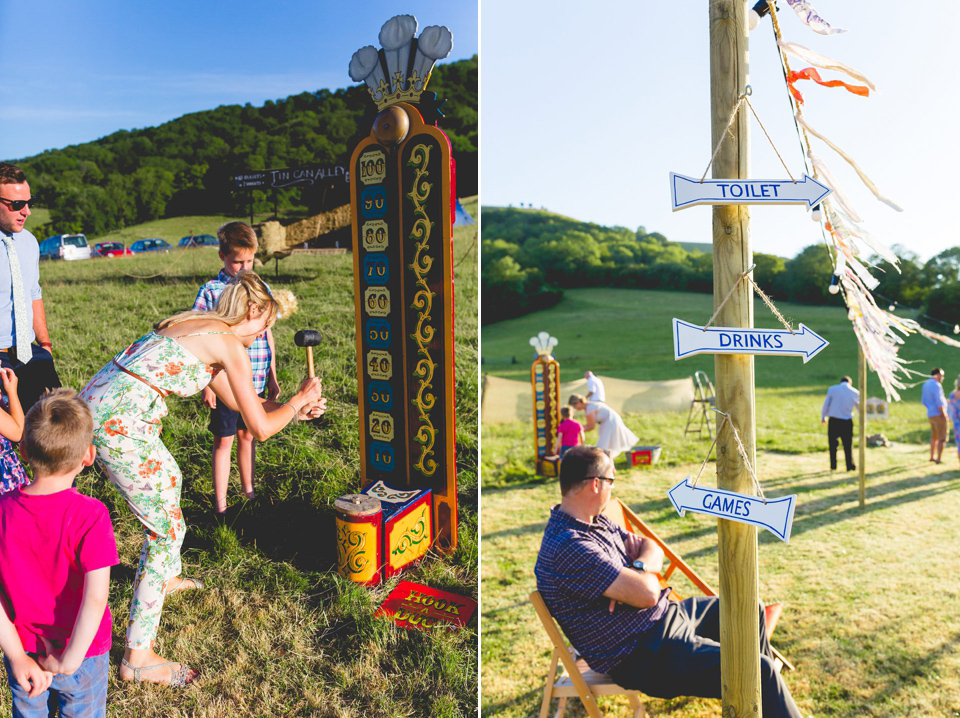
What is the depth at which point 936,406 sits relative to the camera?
817 centimetres

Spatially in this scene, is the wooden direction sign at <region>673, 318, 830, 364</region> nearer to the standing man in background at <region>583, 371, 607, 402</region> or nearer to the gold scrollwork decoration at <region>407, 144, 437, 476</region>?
the gold scrollwork decoration at <region>407, 144, 437, 476</region>

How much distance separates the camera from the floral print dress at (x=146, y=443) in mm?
2400

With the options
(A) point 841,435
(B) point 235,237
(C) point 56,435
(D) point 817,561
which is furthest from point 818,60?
(A) point 841,435

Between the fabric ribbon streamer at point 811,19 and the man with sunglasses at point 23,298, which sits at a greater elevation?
the fabric ribbon streamer at point 811,19

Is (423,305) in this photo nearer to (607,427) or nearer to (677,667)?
(677,667)

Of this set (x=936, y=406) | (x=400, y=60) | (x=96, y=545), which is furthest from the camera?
(x=936, y=406)

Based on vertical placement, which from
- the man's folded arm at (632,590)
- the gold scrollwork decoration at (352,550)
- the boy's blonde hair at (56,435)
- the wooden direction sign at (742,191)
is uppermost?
the wooden direction sign at (742,191)

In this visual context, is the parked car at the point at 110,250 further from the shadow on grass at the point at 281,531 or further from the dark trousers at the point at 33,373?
the shadow on grass at the point at 281,531

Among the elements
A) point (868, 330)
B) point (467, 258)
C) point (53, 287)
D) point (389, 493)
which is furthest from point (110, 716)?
point (868, 330)

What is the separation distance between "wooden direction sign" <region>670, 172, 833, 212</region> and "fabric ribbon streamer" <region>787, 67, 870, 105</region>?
47 centimetres

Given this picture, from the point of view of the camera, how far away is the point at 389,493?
3.25 metres

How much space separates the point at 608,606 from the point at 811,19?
204cm

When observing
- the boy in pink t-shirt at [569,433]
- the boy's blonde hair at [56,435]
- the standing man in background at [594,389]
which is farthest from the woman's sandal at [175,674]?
the standing man in background at [594,389]

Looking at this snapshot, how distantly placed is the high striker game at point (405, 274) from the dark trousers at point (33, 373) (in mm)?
1417
